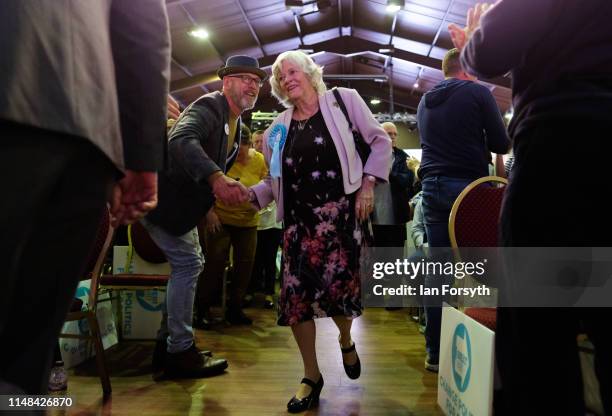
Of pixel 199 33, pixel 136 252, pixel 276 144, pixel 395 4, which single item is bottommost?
pixel 136 252

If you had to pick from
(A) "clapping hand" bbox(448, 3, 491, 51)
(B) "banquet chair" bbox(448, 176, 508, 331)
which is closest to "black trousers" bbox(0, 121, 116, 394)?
(A) "clapping hand" bbox(448, 3, 491, 51)

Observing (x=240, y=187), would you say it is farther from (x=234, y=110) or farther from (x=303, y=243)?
(x=234, y=110)

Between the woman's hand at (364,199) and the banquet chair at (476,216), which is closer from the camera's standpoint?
the banquet chair at (476,216)

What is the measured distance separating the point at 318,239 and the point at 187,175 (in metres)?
0.65

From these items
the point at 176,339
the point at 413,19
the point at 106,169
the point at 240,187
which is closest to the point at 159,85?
the point at 106,169

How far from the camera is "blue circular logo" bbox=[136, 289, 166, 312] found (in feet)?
9.77

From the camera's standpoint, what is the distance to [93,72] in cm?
60

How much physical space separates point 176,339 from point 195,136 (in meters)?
0.92

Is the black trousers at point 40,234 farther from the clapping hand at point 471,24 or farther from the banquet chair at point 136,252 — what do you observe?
the banquet chair at point 136,252

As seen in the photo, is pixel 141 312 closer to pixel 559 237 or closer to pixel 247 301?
pixel 247 301

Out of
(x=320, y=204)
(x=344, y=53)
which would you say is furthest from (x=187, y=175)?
(x=344, y=53)

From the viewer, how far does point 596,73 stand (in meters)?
0.78

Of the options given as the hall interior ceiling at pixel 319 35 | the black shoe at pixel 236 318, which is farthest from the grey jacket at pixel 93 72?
the hall interior ceiling at pixel 319 35

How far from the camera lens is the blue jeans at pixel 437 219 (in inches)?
86.1
